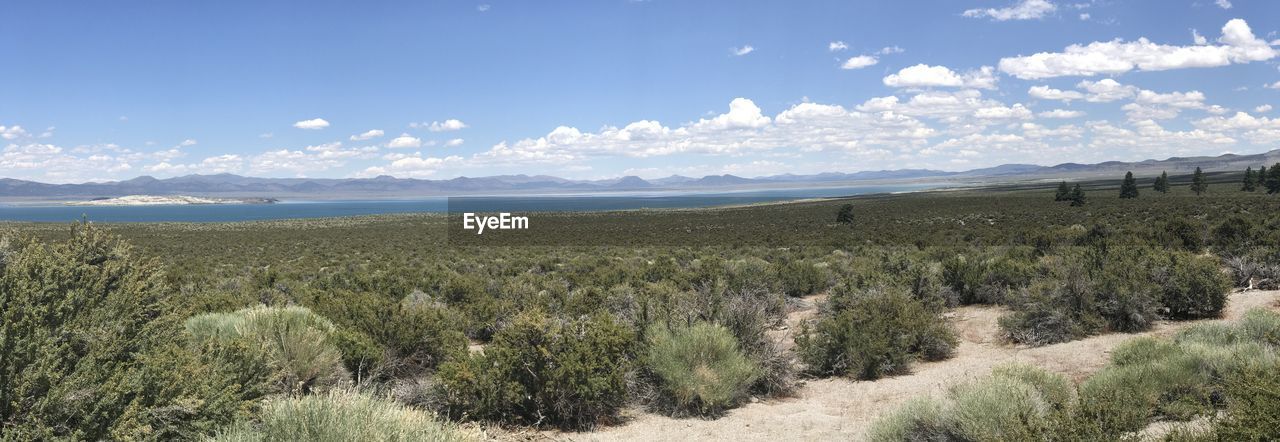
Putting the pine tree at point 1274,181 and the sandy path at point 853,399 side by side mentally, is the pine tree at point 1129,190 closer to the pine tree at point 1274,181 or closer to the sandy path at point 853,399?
the pine tree at point 1274,181

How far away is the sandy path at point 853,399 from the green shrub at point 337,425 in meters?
2.54

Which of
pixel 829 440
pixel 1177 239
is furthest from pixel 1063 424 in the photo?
pixel 1177 239

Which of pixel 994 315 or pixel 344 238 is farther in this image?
pixel 344 238

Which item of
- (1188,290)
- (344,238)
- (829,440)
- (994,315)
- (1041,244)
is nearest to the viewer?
(829,440)

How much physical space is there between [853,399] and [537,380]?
3.68m

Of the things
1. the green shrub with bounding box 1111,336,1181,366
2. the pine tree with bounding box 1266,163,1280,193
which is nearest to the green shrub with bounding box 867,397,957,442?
the green shrub with bounding box 1111,336,1181,366

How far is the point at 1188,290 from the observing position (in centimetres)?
1001

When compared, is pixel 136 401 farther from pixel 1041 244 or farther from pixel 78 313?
pixel 1041 244

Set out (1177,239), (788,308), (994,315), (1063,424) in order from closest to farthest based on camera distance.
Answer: (1063,424), (994,315), (788,308), (1177,239)

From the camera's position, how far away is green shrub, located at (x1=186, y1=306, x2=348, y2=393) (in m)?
6.83

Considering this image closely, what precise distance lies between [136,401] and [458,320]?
7010 millimetres

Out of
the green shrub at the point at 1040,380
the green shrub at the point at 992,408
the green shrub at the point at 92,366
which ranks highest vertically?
the green shrub at the point at 92,366

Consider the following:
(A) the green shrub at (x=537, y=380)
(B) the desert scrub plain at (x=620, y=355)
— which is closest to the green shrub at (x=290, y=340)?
(B) the desert scrub plain at (x=620, y=355)

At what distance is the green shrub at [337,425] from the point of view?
3908 mm
